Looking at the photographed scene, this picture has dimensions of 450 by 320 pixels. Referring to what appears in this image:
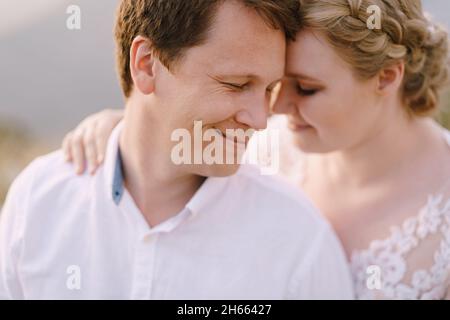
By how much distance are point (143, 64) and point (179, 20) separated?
6.7 inches

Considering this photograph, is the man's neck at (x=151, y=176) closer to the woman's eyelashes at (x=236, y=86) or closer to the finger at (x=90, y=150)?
the finger at (x=90, y=150)

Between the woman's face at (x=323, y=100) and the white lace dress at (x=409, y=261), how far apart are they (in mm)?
308

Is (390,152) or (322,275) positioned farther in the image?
(390,152)

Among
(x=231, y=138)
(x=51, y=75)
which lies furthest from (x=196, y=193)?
(x=51, y=75)

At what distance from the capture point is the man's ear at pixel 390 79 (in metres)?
2.07

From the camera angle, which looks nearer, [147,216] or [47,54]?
[147,216]

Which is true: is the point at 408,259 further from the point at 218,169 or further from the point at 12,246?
the point at 12,246

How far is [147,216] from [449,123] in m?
2.16

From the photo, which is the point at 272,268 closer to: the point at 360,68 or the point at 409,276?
the point at 409,276

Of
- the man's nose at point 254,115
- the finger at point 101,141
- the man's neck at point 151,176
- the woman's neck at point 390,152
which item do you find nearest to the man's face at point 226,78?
the man's nose at point 254,115

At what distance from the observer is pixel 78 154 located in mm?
2143

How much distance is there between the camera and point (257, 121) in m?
1.83
